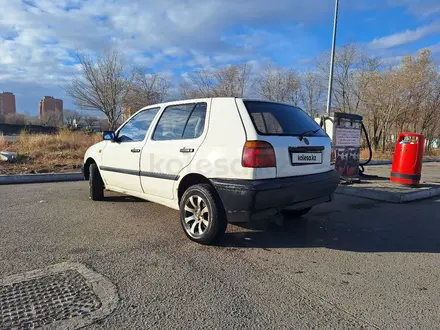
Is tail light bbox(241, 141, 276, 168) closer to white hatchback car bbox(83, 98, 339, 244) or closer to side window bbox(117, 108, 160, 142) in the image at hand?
white hatchback car bbox(83, 98, 339, 244)

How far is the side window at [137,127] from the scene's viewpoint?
15.5 ft

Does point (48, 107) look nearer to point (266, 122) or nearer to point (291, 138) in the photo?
point (266, 122)

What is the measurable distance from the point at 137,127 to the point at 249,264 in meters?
2.92

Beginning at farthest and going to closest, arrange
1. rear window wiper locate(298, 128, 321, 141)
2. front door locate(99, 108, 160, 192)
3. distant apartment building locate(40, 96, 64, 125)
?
distant apartment building locate(40, 96, 64, 125)
front door locate(99, 108, 160, 192)
rear window wiper locate(298, 128, 321, 141)

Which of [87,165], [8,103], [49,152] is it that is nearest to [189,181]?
[87,165]

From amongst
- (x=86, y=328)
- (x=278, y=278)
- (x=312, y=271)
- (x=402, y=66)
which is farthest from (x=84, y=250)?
(x=402, y=66)

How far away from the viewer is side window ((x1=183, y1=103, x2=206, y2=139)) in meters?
3.81

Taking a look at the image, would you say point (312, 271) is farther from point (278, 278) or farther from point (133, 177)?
point (133, 177)

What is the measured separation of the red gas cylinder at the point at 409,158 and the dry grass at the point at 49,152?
9451mm

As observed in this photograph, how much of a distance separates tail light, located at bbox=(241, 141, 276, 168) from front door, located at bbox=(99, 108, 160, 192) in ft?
6.38

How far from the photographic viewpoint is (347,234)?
421 centimetres

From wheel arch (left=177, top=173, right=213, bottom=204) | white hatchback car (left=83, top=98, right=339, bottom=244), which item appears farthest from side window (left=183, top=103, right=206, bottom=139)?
wheel arch (left=177, top=173, right=213, bottom=204)

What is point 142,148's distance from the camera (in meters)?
4.57

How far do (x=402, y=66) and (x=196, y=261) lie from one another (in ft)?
96.1
